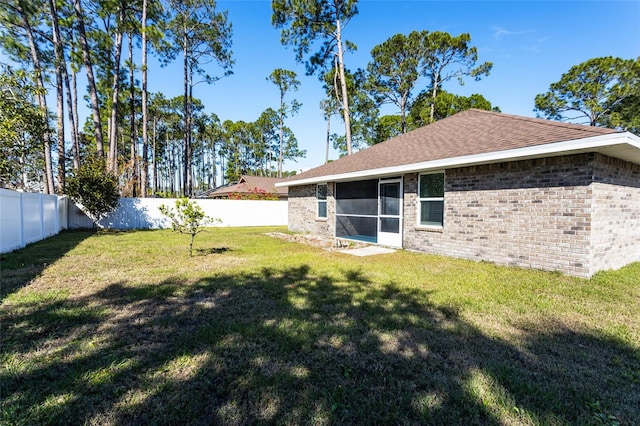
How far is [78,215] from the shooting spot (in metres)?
12.9

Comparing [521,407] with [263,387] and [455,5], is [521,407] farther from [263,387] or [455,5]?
[455,5]

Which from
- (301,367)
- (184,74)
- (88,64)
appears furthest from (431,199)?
(184,74)

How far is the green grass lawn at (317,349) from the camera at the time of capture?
6.06 ft

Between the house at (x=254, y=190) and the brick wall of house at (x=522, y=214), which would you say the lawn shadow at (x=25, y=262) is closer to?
the brick wall of house at (x=522, y=214)

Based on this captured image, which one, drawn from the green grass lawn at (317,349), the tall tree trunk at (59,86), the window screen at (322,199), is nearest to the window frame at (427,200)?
the green grass lawn at (317,349)

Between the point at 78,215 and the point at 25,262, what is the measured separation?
8854 mm

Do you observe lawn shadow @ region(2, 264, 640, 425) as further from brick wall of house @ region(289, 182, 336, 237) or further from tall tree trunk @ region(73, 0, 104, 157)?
tall tree trunk @ region(73, 0, 104, 157)

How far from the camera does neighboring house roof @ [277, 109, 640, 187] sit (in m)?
4.66

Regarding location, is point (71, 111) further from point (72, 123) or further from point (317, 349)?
point (317, 349)

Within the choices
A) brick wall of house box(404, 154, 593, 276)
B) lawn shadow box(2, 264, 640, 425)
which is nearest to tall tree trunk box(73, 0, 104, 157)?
lawn shadow box(2, 264, 640, 425)

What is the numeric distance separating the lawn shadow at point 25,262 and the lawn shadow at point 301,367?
153 centimetres

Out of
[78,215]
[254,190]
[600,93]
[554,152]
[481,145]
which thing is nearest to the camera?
[554,152]

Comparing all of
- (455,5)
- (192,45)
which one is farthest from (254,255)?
(192,45)

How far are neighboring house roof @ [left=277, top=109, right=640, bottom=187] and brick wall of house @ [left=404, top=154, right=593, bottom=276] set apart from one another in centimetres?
38
